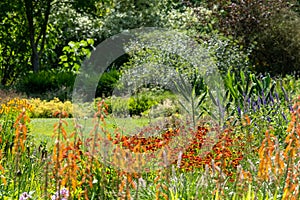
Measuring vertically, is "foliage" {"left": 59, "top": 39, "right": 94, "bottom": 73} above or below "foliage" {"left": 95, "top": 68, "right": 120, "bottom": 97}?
above

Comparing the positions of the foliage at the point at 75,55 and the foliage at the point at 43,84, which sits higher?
the foliage at the point at 75,55

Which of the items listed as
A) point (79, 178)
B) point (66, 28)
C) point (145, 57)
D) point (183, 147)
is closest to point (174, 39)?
point (145, 57)

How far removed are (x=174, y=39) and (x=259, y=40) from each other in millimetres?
2472

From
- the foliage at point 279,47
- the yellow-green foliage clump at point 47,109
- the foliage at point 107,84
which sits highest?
the foliage at point 279,47

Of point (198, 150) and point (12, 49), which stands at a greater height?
point (12, 49)

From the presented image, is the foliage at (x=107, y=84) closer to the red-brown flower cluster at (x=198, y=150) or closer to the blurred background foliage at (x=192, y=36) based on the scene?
the blurred background foliage at (x=192, y=36)

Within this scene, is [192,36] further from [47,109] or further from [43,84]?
[47,109]

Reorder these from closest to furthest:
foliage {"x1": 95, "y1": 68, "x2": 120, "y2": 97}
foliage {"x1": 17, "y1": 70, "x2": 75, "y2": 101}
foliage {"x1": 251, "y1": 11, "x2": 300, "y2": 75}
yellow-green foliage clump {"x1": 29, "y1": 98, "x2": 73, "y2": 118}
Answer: yellow-green foliage clump {"x1": 29, "y1": 98, "x2": 73, "y2": 118} → foliage {"x1": 95, "y1": 68, "x2": 120, "y2": 97} → foliage {"x1": 17, "y1": 70, "x2": 75, "y2": 101} → foliage {"x1": 251, "y1": 11, "x2": 300, "y2": 75}

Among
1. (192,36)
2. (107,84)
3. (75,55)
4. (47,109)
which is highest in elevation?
(192,36)

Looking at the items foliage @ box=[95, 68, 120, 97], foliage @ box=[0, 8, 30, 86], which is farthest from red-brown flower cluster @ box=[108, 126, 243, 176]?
foliage @ box=[0, 8, 30, 86]

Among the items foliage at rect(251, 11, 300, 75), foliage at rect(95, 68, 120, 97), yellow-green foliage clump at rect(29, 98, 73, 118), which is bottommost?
yellow-green foliage clump at rect(29, 98, 73, 118)

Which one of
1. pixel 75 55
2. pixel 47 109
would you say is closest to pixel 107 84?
pixel 47 109

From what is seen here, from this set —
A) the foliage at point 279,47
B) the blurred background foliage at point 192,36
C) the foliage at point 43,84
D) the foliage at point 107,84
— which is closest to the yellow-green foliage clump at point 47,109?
the blurred background foliage at point 192,36

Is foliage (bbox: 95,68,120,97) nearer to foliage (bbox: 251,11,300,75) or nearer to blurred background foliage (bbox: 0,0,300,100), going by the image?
blurred background foliage (bbox: 0,0,300,100)
